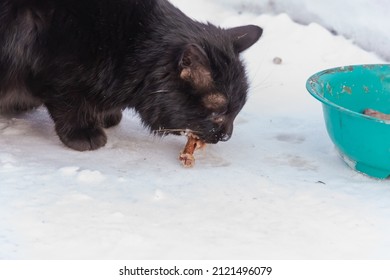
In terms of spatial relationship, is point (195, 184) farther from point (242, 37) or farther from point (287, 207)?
point (242, 37)

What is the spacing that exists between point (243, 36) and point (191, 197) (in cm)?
74

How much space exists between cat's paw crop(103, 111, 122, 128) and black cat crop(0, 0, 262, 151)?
317 millimetres

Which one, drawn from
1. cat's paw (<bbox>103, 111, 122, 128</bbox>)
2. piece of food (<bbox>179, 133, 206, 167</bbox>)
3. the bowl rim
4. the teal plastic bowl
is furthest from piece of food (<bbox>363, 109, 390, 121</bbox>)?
cat's paw (<bbox>103, 111, 122, 128</bbox>)

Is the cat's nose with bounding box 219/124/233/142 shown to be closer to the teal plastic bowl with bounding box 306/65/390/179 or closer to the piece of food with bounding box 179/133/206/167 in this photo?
the piece of food with bounding box 179/133/206/167

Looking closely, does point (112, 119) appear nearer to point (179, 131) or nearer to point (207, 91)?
point (179, 131)

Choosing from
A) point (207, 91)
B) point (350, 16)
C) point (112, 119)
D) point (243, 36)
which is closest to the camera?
point (207, 91)

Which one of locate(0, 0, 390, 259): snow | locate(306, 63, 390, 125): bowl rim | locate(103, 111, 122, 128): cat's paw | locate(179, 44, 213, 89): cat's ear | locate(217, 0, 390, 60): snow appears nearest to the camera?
locate(0, 0, 390, 259): snow

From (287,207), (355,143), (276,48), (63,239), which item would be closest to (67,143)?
(63,239)

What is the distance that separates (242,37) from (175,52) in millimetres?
340

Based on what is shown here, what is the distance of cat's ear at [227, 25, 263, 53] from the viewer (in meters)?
2.61

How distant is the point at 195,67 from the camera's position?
233 cm

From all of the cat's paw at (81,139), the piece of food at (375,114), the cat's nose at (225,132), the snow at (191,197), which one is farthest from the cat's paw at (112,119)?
the piece of food at (375,114)

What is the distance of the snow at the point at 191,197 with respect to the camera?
1982 mm

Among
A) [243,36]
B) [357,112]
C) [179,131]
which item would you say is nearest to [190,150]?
[179,131]
